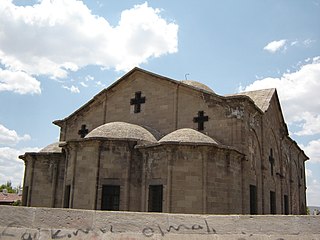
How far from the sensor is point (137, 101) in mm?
20234

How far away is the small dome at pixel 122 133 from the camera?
1628 centimetres

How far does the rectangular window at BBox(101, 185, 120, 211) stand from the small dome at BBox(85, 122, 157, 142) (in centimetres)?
223

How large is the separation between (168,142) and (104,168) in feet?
10.3

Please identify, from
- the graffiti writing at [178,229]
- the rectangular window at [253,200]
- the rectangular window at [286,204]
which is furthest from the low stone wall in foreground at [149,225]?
the rectangular window at [286,204]

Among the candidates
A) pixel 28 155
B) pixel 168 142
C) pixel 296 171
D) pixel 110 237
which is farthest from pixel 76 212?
pixel 296 171

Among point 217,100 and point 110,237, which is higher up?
point 217,100

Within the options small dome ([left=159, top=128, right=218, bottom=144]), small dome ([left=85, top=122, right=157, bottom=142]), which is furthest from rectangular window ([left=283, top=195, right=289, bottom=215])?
small dome ([left=85, top=122, right=157, bottom=142])

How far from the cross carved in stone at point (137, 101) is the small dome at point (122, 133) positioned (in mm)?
2939

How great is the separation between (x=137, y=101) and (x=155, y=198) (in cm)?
665

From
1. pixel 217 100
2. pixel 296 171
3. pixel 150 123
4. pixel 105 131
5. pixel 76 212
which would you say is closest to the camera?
pixel 76 212

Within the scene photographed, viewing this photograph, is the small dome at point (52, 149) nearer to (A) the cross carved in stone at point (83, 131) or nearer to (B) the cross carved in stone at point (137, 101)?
(A) the cross carved in stone at point (83, 131)

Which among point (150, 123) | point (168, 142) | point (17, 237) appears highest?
point (150, 123)

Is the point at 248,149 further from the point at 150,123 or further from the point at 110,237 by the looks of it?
the point at 110,237

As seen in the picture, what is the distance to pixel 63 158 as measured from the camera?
64.7ft
